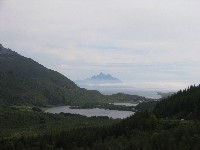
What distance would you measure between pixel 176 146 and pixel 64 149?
64142 millimetres

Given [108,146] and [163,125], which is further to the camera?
[163,125]

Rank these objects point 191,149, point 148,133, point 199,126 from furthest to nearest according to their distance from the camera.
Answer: point 148,133
point 199,126
point 191,149

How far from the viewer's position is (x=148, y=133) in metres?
188

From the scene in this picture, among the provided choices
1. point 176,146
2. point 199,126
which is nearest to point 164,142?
point 176,146

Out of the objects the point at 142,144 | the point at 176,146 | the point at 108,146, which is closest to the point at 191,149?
the point at 176,146

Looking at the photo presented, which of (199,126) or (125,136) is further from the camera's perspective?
(125,136)

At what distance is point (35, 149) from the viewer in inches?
7781

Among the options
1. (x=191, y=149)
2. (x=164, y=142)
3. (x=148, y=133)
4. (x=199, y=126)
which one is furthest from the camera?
(x=148, y=133)

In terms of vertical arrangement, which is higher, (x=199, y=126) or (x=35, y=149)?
(x=199, y=126)

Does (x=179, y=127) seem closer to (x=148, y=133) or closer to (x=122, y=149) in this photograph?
(x=148, y=133)

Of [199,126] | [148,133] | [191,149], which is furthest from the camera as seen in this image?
[148,133]

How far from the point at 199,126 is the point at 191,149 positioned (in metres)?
29.7

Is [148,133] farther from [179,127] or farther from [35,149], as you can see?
[35,149]

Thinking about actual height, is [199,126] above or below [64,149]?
above
